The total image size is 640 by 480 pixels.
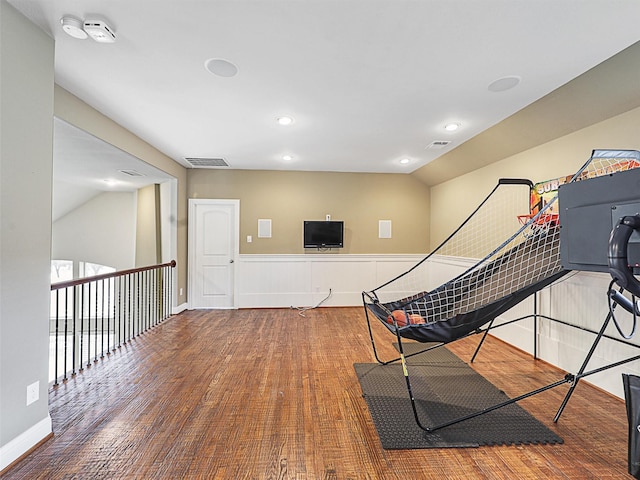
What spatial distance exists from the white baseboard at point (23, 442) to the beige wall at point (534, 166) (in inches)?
183

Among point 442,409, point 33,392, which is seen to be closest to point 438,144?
point 442,409

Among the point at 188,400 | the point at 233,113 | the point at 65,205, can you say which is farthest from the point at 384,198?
the point at 65,205

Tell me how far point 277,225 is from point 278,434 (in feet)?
13.8

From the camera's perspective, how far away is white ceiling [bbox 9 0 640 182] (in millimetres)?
1802

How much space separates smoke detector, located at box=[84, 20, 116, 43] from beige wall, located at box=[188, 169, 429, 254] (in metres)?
3.87

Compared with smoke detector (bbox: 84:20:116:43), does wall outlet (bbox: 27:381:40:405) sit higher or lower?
lower

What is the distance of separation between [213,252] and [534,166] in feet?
16.5

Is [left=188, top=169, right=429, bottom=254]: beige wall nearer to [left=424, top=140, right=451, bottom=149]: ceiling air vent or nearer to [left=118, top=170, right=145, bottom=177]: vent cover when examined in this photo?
[left=118, top=170, right=145, bottom=177]: vent cover

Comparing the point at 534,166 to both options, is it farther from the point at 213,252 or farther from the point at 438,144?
the point at 213,252

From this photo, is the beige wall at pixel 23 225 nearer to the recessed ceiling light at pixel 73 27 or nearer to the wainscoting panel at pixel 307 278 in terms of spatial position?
the recessed ceiling light at pixel 73 27

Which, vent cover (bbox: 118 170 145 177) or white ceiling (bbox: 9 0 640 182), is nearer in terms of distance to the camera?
white ceiling (bbox: 9 0 640 182)

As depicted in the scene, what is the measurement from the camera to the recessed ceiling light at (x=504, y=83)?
2517mm

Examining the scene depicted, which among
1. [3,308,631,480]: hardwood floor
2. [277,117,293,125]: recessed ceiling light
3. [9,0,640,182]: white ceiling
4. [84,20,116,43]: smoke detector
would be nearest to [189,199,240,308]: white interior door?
[3,308,631,480]: hardwood floor

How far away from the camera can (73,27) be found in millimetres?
1921
